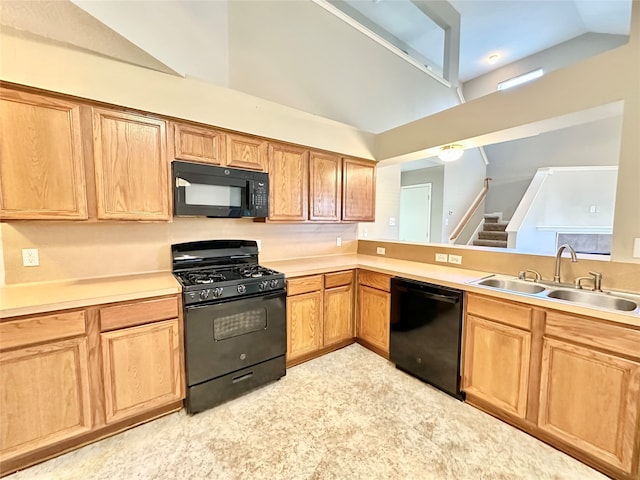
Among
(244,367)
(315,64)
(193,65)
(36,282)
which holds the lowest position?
(244,367)

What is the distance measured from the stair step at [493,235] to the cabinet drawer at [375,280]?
4.55m

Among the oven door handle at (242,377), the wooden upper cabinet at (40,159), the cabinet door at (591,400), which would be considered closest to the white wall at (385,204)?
the oven door handle at (242,377)

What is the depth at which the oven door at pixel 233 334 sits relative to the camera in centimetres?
200

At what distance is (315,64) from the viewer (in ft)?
11.8

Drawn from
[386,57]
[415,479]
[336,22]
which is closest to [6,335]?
[415,479]

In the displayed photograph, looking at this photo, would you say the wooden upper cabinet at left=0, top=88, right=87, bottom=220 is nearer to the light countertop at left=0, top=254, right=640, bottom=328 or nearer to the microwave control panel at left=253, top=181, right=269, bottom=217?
the light countertop at left=0, top=254, right=640, bottom=328

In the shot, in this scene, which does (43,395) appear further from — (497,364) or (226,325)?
(497,364)

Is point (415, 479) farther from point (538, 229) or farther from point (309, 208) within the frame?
point (538, 229)

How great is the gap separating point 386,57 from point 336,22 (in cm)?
109

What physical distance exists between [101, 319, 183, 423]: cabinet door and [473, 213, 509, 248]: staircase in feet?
20.4

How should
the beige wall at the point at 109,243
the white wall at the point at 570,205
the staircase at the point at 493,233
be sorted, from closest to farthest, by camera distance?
the beige wall at the point at 109,243
the white wall at the point at 570,205
the staircase at the point at 493,233

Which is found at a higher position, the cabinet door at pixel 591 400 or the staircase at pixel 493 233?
the staircase at pixel 493 233

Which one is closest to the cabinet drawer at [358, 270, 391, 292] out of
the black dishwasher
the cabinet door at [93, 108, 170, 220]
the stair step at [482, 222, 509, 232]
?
the black dishwasher

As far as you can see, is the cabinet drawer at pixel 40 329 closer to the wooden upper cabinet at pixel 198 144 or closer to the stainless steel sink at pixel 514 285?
the wooden upper cabinet at pixel 198 144
